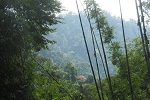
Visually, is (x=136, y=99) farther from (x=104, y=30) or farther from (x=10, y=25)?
(x=10, y=25)

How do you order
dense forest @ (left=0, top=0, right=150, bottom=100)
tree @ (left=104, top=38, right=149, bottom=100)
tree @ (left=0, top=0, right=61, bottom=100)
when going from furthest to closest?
tree @ (left=104, top=38, right=149, bottom=100), tree @ (left=0, top=0, right=61, bottom=100), dense forest @ (left=0, top=0, right=150, bottom=100)

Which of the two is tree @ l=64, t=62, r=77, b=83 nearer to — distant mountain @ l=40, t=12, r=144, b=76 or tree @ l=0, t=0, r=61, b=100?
tree @ l=0, t=0, r=61, b=100

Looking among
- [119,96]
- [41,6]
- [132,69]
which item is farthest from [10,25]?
[132,69]

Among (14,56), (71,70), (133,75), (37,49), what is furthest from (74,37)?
(14,56)

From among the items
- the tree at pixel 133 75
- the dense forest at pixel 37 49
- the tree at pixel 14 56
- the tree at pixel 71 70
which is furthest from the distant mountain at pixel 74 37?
the tree at pixel 14 56

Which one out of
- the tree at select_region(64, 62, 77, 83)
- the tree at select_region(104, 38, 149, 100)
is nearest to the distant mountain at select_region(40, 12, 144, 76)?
the tree at select_region(64, 62, 77, 83)

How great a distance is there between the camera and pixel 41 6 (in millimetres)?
Answer: 8547

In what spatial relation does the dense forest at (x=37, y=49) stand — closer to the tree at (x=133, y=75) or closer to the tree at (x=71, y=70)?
the tree at (x=133, y=75)

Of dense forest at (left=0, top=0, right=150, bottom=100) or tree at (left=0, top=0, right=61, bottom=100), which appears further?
tree at (left=0, top=0, right=61, bottom=100)

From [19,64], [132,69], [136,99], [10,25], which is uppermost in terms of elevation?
[10,25]

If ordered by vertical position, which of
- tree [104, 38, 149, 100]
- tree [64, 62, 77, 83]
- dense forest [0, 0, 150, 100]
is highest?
dense forest [0, 0, 150, 100]

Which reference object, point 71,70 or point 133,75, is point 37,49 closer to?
point 133,75

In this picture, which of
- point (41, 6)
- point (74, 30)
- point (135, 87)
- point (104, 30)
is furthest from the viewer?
point (74, 30)

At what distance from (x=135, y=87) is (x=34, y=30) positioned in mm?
8503
